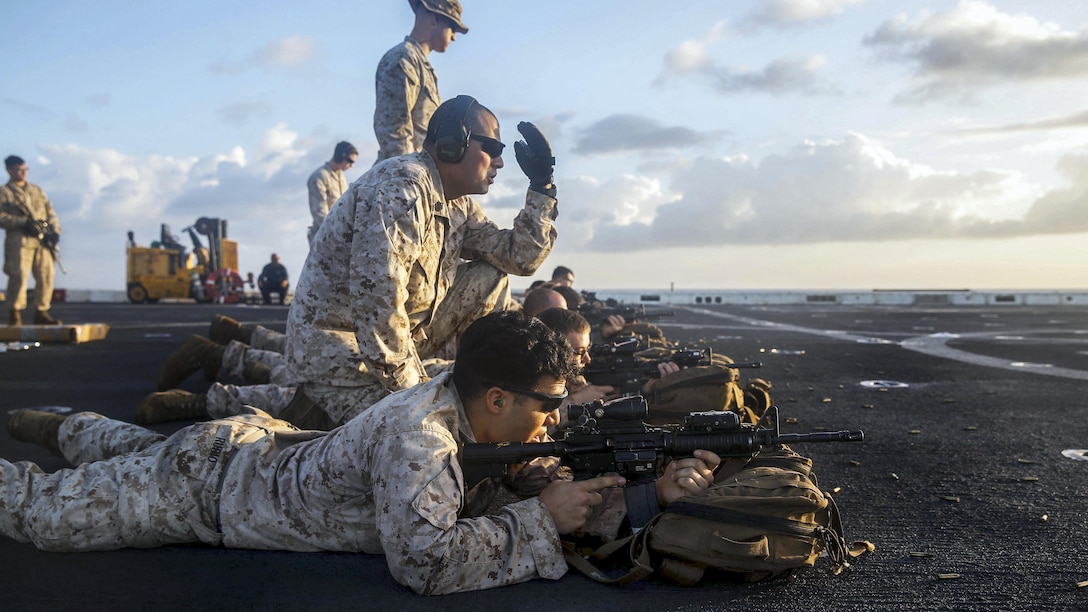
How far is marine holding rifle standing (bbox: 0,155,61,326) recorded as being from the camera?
12172 mm

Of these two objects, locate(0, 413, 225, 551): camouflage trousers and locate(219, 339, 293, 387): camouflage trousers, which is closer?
locate(0, 413, 225, 551): camouflage trousers

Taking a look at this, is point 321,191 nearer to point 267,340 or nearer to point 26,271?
point 267,340

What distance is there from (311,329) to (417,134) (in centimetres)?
326

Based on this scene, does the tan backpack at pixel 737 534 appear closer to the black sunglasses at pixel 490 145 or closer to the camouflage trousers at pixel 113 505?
the camouflage trousers at pixel 113 505

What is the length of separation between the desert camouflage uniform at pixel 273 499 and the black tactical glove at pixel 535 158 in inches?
100

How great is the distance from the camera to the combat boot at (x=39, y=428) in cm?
383

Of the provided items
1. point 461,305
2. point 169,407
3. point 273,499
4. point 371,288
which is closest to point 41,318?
point 169,407

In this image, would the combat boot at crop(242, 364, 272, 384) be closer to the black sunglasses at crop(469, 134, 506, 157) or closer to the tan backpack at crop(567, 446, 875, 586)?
the black sunglasses at crop(469, 134, 506, 157)

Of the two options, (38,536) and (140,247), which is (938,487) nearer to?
(38,536)

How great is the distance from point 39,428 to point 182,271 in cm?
3193

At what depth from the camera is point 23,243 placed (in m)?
12.3

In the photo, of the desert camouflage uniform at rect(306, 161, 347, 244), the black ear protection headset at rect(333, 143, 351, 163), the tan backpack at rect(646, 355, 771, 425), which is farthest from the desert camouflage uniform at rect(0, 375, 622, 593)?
the black ear protection headset at rect(333, 143, 351, 163)

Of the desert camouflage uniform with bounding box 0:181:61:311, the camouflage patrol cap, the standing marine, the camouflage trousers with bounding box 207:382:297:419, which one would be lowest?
the camouflage trousers with bounding box 207:382:297:419

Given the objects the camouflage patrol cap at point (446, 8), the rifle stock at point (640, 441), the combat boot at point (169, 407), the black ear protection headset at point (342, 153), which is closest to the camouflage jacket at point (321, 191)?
the black ear protection headset at point (342, 153)
